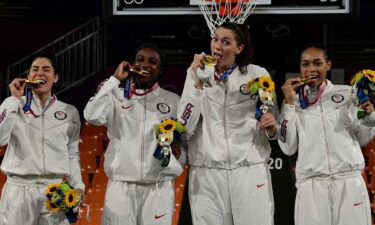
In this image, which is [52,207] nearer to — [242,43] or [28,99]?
[28,99]

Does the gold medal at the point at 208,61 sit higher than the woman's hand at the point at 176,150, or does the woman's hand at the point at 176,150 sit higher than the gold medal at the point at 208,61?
the gold medal at the point at 208,61

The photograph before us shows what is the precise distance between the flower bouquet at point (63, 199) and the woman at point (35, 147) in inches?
5.4

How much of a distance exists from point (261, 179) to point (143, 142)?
0.92m

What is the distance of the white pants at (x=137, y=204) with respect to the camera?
5516mm

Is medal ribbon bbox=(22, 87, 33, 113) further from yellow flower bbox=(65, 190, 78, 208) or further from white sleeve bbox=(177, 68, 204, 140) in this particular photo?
white sleeve bbox=(177, 68, 204, 140)

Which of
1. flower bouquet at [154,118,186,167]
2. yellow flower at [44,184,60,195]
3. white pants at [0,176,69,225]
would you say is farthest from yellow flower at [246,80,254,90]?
white pants at [0,176,69,225]

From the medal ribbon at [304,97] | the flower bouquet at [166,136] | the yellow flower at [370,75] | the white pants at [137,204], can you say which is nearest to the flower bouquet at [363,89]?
the yellow flower at [370,75]

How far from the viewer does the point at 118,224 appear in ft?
18.1

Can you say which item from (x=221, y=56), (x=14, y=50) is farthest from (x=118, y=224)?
(x=14, y=50)

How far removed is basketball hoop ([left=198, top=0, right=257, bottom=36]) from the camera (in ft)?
22.2

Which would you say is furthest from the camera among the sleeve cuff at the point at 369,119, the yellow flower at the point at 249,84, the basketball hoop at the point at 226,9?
the basketball hoop at the point at 226,9

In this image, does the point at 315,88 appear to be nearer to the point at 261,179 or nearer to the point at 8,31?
the point at 261,179

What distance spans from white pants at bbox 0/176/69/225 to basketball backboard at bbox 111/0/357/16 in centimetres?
203

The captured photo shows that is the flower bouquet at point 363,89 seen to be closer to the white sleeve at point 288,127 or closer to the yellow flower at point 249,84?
the white sleeve at point 288,127
